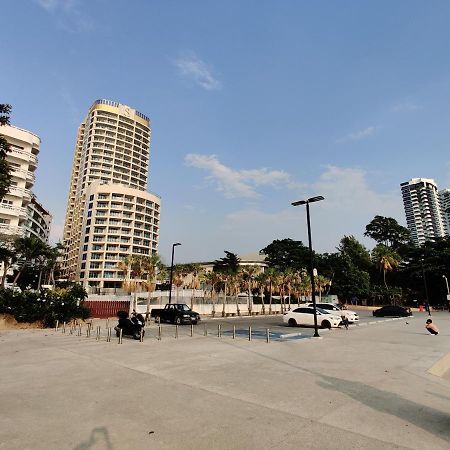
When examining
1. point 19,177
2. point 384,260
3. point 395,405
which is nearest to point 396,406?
point 395,405

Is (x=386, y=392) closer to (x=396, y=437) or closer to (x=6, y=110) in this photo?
(x=396, y=437)

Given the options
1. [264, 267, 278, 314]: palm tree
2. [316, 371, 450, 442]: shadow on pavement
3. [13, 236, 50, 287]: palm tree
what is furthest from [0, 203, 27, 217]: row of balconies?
[316, 371, 450, 442]: shadow on pavement

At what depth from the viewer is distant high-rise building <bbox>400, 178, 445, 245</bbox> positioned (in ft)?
573

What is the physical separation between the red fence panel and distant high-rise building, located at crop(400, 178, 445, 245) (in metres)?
172

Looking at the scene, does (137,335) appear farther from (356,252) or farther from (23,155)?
(356,252)

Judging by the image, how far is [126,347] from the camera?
15.3 meters

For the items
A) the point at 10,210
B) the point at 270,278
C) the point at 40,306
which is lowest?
the point at 40,306

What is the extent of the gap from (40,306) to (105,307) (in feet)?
34.1

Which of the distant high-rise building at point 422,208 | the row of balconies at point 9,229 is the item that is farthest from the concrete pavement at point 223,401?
the distant high-rise building at point 422,208

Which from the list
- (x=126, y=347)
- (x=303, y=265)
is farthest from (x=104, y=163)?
(x=126, y=347)

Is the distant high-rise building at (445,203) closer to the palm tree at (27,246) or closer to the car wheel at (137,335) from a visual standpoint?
the palm tree at (27,246)

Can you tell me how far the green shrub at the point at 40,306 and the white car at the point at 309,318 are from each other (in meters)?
18.1

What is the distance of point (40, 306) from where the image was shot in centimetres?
2653

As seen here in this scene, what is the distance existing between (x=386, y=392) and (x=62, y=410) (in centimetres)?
712
